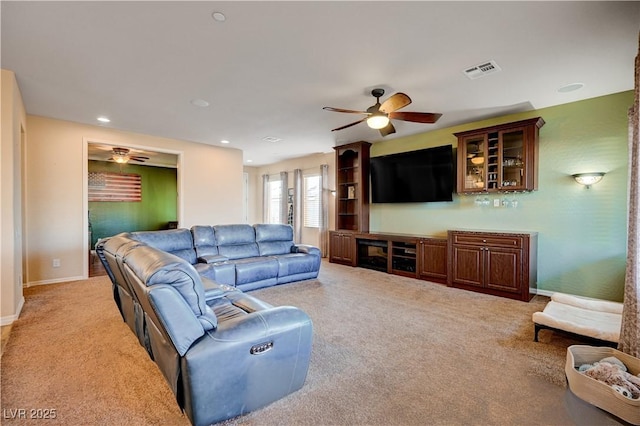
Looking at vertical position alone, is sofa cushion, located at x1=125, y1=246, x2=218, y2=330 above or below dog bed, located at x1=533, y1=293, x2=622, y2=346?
above

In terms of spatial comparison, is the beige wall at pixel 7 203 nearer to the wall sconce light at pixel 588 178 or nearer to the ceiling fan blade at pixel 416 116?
the ceiling fan blade at pixel 416 116

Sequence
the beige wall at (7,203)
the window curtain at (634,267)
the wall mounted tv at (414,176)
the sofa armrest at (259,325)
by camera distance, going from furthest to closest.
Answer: the wall mounted tv at (414,176)
the beige wall at (7,203)
the window curtain at (634,267)
the sofa armrest at (259,325)

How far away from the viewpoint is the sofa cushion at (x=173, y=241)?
13.3 ft

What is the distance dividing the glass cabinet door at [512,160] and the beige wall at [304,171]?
396 cm

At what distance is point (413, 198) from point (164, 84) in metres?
4.39

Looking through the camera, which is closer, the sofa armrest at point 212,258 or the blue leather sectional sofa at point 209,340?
the blue leather sectional sofa at point 209,340

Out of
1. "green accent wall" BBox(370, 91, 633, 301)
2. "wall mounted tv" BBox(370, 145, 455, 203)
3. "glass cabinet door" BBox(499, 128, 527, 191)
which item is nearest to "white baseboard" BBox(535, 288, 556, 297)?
"green accent wall" BBox(370, 91, 633, 301)

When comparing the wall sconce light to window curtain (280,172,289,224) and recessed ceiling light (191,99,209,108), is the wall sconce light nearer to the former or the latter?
recessed ceiling light (191,99,209,108)

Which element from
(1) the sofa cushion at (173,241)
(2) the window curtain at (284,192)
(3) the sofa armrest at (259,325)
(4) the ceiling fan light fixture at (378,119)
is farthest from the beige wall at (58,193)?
(3) the sofa armrest at (259,325)

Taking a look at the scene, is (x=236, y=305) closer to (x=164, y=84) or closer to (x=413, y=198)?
(x=164, y=84)

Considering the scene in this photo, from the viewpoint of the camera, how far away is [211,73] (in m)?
3.17

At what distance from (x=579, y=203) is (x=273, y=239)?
15.3 feet

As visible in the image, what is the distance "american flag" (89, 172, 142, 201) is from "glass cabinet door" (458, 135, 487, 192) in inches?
347

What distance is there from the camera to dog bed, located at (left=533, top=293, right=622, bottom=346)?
2.38 metres
